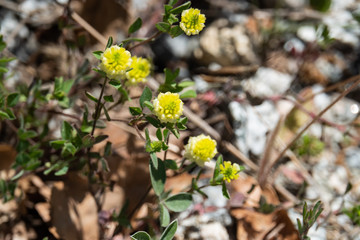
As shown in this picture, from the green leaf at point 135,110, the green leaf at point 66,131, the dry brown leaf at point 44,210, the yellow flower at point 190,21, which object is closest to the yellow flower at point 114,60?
the green leaf at point 135,110

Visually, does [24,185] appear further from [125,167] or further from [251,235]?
[251,235]

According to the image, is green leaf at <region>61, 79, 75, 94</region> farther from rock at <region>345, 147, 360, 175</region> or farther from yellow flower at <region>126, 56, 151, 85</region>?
rock at <region>345, 147, 360, 175</region>

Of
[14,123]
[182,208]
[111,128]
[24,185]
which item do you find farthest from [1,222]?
[182,208]

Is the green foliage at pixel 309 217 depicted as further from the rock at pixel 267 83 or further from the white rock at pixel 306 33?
the white rock at pixel 306 33

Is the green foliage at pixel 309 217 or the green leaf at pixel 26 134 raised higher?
the green leaf at pixel 26 134

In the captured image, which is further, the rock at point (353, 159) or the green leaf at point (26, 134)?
the rock at point (353, 159)

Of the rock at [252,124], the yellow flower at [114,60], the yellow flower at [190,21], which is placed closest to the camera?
the yellow flower at [114,60]
